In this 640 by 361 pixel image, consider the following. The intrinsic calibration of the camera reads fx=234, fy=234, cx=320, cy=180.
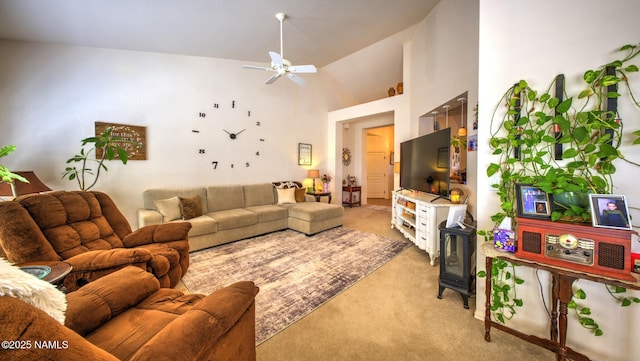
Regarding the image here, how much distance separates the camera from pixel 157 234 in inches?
91.0

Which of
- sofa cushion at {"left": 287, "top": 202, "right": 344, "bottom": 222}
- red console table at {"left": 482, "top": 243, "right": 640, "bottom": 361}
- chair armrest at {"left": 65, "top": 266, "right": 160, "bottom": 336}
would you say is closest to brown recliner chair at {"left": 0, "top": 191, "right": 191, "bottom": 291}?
chair armrest at {"left": 65, "top": 266, "right": 160, "bottom": 336}

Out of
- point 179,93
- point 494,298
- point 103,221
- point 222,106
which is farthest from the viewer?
point 222,106

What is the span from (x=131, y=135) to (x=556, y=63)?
4914mm

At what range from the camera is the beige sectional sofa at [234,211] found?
10.9 ft

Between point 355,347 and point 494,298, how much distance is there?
107 centimetres

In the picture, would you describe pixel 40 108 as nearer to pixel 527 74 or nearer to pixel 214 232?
pixel 214 232

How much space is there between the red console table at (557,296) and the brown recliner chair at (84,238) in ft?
8.08

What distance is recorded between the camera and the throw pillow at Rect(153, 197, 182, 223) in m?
Answer: 3.30

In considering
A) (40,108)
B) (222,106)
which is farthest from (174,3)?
(40,108)

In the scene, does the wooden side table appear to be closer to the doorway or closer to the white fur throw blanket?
the doorway

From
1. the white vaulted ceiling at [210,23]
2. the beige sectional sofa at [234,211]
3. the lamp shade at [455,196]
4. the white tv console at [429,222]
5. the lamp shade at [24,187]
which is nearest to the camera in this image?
the lamp shade at [24,187]

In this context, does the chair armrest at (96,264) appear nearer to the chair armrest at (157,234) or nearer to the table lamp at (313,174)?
the chair armrest at (157,234)

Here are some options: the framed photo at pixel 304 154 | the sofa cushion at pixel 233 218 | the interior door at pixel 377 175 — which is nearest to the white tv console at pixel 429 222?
the sofa cushion at pixel 233 218

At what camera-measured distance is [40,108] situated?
10.0 ft
